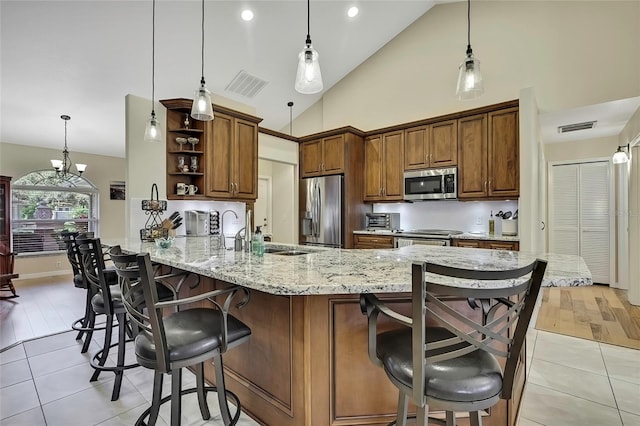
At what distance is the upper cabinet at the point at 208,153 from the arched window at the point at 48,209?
11.2 ft

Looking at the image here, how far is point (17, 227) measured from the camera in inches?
225

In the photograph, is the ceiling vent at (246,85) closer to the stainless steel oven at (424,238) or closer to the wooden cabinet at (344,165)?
the wooden cabinet at (344,165)

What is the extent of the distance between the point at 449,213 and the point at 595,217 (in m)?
2.64

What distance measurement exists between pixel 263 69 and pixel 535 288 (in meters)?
4.66

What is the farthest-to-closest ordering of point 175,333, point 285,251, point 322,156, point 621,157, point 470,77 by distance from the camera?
point 322,156 → point 621,157 → point 285,251 → point 470,77 → point 175,333

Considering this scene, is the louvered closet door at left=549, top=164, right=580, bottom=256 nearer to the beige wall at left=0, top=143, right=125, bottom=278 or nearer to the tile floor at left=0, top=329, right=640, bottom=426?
the tile floor at left=0, top=329, right=640, bottom=426

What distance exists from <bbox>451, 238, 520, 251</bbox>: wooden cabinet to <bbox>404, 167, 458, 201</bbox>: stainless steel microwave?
0.67 metres

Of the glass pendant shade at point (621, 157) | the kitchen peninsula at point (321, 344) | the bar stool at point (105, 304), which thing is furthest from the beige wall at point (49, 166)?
the glass pendant shade at point (621, 157)

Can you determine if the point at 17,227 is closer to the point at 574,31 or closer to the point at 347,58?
the point at 347,58

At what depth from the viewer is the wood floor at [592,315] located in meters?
3.06

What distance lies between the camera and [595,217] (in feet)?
16.7

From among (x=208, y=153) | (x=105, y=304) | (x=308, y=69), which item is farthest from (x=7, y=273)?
(x=308, y=69)

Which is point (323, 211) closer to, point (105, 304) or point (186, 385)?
point (186, 385)

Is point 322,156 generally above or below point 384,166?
above
